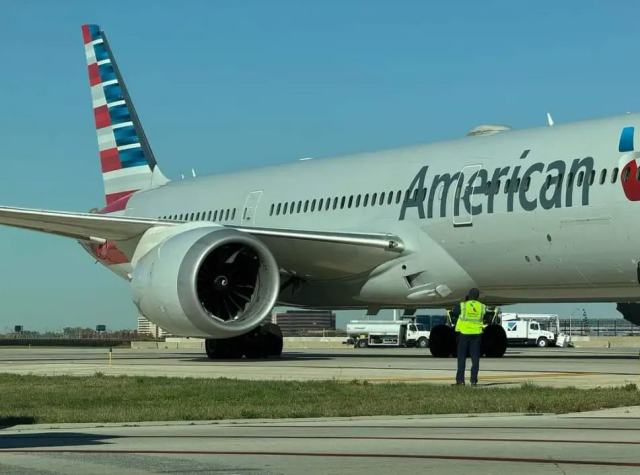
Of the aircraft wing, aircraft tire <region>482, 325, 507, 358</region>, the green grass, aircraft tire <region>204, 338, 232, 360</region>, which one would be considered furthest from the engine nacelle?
the green grass

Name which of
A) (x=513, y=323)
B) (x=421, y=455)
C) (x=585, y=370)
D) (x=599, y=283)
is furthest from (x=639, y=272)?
(x=513, y=323)

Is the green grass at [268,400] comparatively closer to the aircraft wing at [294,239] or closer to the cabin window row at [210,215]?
the aircraft wing at [294,239]

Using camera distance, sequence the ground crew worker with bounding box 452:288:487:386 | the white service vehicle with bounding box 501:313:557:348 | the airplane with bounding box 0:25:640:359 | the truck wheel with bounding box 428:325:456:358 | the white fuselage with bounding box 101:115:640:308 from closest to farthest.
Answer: the ground crew worker with bounding box 452:288:487:386 → the white fuselage with bounding box 101:115:640:308 → the airplane with bounding box 0:25:640:359 → the truck wheel with bounding box 428:325:456:358 → the white service vehicle with bounding box 501:313:557:348

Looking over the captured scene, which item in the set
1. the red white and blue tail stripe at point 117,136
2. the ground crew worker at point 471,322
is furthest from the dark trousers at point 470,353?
the red white and blue tail stripe at point 117,136

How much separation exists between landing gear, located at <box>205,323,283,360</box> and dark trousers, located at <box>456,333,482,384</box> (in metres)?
9.34

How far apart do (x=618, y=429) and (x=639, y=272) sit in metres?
11.1

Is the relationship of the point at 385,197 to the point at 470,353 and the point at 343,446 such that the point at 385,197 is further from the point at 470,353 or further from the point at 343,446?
the point at 343,446

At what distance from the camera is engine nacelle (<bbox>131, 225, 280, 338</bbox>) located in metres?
21.9

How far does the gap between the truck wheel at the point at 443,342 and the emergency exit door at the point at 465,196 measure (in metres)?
4.38

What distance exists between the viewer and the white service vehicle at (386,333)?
2618 inches

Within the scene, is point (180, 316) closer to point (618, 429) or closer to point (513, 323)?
point (618, 429)

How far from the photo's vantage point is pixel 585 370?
1920cm

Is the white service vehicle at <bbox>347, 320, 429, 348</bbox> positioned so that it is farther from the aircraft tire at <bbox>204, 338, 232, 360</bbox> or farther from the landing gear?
the aircraft tire at <bbox>204, 338, 232, 360</bbox>

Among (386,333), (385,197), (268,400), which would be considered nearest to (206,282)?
(385,197)
